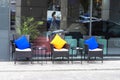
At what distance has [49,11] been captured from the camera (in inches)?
584

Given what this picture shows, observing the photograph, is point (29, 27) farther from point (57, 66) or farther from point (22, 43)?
point (57, 66)

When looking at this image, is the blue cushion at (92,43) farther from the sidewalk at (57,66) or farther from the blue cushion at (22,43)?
the blue cushion at (22,43)

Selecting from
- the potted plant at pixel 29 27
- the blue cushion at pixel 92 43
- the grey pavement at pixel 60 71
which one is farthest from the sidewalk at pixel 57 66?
the potted plant at pixel 29 27

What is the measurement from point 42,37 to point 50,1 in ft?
4.65

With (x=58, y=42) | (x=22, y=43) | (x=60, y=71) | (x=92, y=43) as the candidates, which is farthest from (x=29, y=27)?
(x=60, y=71)

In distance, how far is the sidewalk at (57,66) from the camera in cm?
1303

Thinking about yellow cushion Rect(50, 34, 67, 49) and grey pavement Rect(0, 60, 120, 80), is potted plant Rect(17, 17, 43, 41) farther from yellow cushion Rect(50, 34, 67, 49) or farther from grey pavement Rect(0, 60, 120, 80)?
grey pavement Rect(0, 60, 120, 80)

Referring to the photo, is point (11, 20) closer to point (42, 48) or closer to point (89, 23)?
point (42, 48)

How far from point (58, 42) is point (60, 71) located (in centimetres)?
175

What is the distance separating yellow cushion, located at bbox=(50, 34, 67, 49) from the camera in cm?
1432

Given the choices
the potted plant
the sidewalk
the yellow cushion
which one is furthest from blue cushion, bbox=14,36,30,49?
the yellow cushion

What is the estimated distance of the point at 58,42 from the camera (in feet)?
47.1

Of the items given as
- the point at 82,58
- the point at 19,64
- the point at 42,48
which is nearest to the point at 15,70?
the point at 19,64

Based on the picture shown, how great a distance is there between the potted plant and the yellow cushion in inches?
33.2
